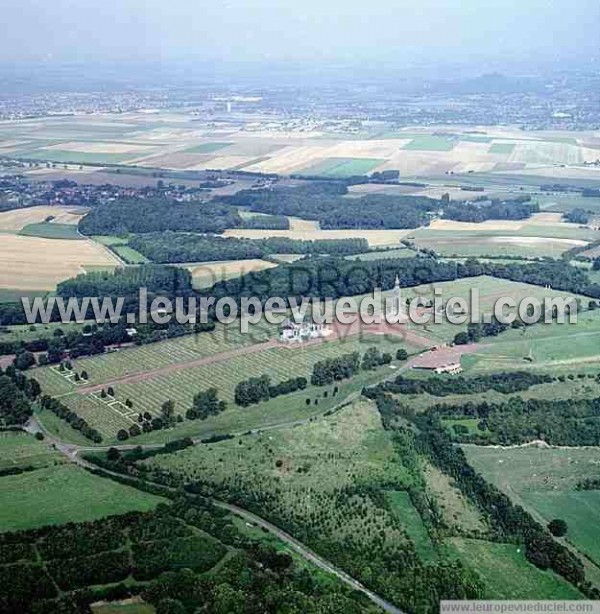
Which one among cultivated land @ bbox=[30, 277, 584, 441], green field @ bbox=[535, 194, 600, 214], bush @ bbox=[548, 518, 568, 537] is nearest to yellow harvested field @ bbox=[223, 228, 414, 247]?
Result: green field @ bbox=[535, 194, 600, 214]

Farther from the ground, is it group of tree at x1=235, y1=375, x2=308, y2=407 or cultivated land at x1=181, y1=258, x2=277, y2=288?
cultivated land at x1=181, y1=258, x2=277, y2=288


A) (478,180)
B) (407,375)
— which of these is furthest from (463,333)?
(478,180)

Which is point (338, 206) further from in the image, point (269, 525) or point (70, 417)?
point (269, 525)

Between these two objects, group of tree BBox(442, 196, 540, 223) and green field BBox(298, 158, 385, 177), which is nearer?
group of tree BBox(442, 196, 540, 223)

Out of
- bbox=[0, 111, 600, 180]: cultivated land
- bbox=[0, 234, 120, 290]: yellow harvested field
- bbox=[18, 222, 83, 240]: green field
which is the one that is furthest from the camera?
bbox=[0, 111, 600, 180]: cultivated land

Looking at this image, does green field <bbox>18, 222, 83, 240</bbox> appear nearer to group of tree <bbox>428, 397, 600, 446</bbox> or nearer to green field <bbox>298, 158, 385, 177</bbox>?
green field <bbox>298, 158, 385, 177</bbox>

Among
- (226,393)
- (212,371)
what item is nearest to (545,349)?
(226,393)
